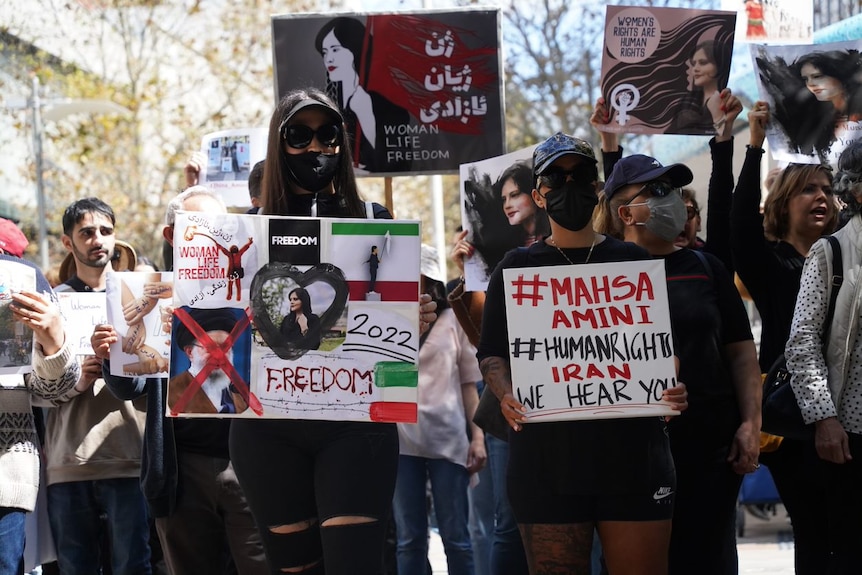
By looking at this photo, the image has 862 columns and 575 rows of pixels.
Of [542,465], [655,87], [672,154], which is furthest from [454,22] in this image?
[672,154]

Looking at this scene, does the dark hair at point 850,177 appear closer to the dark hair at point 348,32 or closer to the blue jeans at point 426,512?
the blue jeans at point 426,512

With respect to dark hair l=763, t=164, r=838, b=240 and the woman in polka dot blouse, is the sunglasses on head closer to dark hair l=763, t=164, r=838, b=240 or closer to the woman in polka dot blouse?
the woman in polka dot blouse

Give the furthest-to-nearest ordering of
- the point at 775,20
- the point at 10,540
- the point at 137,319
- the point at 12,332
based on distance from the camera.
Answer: the point at 775,20 < the point at 137,319 < the point at 10,540 < the point at 12,332

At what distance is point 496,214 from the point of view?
5746 millimetres

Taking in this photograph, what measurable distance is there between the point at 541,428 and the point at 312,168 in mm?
1239

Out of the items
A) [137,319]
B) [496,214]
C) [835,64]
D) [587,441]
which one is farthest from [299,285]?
[835,64]

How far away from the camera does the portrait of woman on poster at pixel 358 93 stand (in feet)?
21.0

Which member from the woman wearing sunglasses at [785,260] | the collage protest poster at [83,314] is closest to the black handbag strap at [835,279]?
the woman wearing sunglasses at [785,260]

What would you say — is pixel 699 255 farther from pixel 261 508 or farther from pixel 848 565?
pixel 261 508

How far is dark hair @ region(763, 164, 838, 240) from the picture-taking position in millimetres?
5445

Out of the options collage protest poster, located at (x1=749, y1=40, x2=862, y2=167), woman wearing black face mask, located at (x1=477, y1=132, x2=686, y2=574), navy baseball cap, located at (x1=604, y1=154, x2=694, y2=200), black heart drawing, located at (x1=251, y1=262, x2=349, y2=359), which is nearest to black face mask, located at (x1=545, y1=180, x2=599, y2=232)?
woman wearing black face mask, located at (x1=477, y1=132, x2=686, y2=574)

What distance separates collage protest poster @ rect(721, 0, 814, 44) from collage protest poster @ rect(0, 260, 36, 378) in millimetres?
3973

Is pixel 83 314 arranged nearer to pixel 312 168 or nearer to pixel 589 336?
pixel 312 168

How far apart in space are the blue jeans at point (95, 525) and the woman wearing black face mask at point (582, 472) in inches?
101
